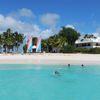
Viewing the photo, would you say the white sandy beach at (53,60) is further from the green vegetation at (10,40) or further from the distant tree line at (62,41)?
the green vegetation at (10,40)

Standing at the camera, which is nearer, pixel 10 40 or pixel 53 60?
pixel 53 60

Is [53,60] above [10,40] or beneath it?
beneath

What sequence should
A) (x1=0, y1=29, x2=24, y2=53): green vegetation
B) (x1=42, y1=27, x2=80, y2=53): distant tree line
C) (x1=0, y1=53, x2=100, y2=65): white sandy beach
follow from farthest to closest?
(x1=0, y1=29, x2=24, y2=53): green vegetation, (x1=42, y1=27, x2=80, y2=53): distant tree line, (x1=0, y1=53, x2=100, y2=65): white sandy beach

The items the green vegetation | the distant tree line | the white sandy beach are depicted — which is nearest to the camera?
the white sandy beach

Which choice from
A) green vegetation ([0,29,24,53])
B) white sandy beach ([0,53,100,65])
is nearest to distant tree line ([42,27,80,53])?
green vegetation ([0,29,24,53])

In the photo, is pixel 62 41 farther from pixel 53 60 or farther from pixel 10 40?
pixel 53 60

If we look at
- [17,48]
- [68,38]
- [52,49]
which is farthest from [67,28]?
[17,48]

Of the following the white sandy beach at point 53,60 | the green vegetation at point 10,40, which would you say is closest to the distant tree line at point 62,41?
the green vegetation at point 10,40

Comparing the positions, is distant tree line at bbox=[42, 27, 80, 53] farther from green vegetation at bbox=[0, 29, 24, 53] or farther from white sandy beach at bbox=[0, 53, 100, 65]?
white sandy beach at bbox=[0, 53, 100, 65]

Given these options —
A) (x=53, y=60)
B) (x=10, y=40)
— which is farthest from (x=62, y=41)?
(x=53, y=60)

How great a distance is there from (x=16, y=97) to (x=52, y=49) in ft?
266

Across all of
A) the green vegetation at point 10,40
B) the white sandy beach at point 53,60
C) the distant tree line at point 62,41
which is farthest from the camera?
the green vegetation at point 10,40

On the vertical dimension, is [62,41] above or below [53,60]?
above

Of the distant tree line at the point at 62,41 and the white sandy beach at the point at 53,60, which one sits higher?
the distant tree line at the point at 62,41
